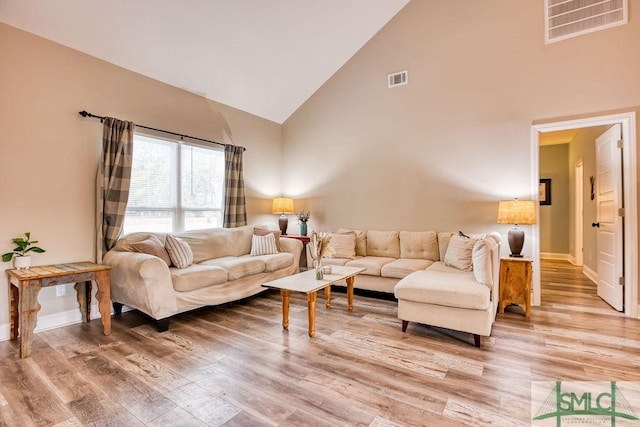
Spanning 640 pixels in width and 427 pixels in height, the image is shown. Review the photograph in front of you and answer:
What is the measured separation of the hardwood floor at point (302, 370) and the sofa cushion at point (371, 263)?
0.71m

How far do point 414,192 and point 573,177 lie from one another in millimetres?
4342

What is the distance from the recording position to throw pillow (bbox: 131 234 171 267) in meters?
3.28

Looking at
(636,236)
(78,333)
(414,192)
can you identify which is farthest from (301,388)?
(636,236)

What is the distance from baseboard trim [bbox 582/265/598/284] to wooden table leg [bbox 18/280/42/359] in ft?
21.9

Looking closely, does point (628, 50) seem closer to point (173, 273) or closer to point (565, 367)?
point (565, 367)

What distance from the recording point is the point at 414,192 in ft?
15.1

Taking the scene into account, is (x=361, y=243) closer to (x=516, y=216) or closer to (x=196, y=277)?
(x=516, y=216)

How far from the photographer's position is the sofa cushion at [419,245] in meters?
4.22

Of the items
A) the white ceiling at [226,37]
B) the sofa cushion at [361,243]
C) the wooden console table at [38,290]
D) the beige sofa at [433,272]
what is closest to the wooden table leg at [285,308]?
the beige sofa at [433,272]

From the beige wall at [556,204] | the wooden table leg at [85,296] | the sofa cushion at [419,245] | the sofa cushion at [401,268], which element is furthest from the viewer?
the beige wall at [556,204]

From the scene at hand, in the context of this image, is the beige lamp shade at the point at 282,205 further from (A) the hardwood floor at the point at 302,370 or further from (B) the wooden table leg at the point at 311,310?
(B) the wooden table leg at the point at 311,310

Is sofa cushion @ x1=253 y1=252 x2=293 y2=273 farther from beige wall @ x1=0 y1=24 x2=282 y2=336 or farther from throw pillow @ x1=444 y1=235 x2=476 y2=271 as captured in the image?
throw pillow @ x1=444 y1=235 x2=476 y2=271

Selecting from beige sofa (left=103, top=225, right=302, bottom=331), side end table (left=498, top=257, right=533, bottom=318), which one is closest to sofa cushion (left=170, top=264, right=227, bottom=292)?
beige sofa (left=103, top=225, right=302, bottom=331)

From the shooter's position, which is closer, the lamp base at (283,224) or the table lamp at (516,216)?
the table lamp at (516,216)
